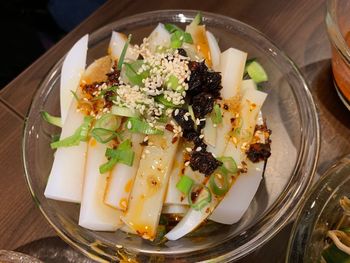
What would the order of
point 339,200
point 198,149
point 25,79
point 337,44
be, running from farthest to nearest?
1. point 25,79
2. point 337,44
3. point 198,149
4. point 339,200

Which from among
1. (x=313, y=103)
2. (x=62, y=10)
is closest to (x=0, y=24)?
(x=62, y=10)

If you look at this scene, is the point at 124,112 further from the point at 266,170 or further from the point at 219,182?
the point at 266,170

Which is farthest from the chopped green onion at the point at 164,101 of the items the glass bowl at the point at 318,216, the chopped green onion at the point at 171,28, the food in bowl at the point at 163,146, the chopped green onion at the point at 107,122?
the glass bowl at the point at 318,216

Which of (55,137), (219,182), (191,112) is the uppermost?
(191,112)

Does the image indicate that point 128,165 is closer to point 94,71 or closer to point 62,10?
point 94,71

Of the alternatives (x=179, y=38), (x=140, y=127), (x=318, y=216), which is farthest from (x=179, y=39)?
(x=318, y=216)

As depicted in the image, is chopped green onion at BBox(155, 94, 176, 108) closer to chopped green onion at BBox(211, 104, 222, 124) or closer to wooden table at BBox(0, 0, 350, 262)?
chopped green onion at BBox(211, 104, 222, 124)
